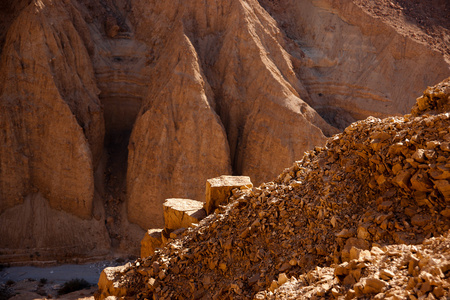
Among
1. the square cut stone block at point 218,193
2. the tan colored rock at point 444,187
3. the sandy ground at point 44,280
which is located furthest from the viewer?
the sandy ground at point 44,280

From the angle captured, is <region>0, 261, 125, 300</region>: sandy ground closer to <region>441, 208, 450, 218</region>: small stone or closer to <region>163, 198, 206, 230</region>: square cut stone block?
<region>163, 198, 206, 230</region>: square cut stone block

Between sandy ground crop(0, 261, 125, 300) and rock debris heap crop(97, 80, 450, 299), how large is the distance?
850cm

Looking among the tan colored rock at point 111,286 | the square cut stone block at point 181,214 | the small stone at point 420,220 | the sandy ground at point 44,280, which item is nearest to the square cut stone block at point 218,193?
the square cut stone block at point 181,214

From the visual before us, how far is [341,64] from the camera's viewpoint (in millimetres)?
23953

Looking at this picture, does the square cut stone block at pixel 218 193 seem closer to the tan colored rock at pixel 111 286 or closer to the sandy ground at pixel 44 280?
the tan colored rock at pixel 111 286

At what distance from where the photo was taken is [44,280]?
1631cm

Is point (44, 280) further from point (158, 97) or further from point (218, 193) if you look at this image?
point (218, 193)

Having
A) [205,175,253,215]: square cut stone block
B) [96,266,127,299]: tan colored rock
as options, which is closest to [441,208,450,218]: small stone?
[205,175,253,215]: square cut stone block

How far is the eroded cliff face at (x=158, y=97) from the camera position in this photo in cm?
1892

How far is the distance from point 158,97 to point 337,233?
1528cm

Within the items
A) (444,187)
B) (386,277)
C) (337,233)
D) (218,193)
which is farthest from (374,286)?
(218,193)

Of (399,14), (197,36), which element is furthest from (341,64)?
(197,36)

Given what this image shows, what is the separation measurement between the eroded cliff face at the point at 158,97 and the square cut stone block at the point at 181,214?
9.74 m

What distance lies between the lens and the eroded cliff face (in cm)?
1892
